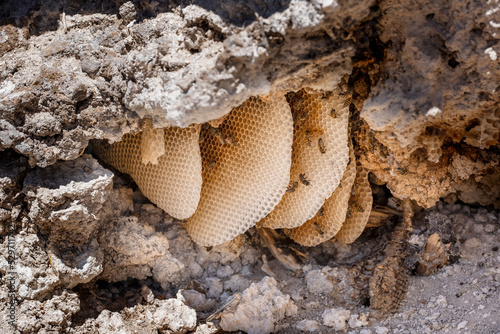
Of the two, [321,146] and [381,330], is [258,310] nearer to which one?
[381,330]

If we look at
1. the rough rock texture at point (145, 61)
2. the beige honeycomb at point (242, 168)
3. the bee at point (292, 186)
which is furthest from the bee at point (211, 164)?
the rough rock texture at point (145, 61)

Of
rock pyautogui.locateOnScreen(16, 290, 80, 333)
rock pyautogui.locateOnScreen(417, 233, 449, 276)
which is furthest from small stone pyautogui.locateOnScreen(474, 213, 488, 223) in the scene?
rock pyautogui.locateOnScreen(16, 290, 80, 333)

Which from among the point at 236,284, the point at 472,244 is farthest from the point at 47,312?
the point at 472,244

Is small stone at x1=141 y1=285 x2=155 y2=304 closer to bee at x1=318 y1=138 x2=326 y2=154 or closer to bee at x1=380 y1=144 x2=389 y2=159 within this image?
bee at x1=318 y1=138 x2=326 y2=154

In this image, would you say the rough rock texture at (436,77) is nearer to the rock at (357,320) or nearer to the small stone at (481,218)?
the small stone at (481,218)

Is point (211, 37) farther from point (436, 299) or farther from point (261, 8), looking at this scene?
point (436, 299)

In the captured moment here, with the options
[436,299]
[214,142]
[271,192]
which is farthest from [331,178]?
[436,299]
